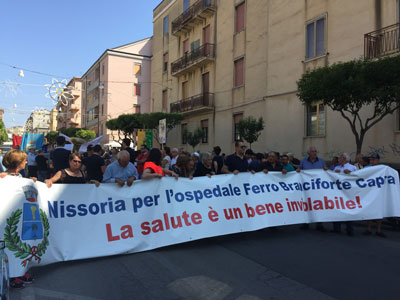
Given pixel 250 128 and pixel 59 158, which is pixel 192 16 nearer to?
pixel 250 128

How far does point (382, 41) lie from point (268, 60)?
20.4 ft

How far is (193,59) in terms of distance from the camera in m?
25.0

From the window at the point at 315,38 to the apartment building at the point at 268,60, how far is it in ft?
0.14

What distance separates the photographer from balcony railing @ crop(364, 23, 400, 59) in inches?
469

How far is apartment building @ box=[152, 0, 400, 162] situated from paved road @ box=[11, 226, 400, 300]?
817 centimetres

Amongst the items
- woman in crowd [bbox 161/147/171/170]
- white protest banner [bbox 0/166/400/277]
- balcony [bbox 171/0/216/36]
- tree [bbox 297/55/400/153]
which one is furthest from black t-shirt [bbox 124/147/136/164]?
balcony [bbox 171/0/216/36]

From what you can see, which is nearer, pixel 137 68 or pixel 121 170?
pixel 121 170

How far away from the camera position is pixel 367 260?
5.20 meters

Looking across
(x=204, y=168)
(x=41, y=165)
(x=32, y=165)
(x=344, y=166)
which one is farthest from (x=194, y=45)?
(x=204, y=168)

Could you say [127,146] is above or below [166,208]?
above

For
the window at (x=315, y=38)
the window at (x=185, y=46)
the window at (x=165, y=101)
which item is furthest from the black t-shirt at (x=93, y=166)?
the window at (x=165, y=101)

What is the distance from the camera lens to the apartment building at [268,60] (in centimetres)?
1290

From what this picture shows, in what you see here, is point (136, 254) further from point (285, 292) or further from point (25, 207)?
point (285, 292)

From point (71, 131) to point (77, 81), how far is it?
21049 mm
